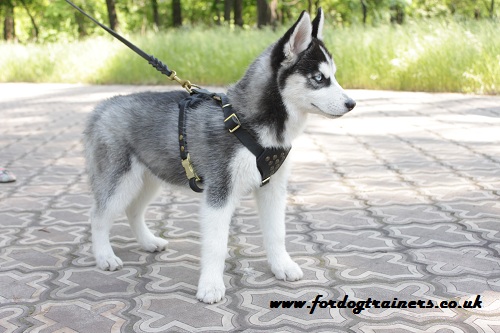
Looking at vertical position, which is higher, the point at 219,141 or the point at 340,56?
the point at 219,141

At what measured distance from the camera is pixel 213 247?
353 cm

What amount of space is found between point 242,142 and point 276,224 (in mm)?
657

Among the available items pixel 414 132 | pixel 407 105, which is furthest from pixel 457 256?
pixel 407 105

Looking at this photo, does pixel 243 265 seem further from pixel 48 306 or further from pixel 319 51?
pixel 319 51

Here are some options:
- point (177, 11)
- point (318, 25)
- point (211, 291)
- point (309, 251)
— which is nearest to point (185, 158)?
point (211, 291)

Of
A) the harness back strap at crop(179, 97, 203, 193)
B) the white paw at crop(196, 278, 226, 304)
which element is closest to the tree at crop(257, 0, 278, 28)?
the harness back strap at crop(179, 97, 203, 193)

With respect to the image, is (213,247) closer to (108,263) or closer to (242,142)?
(242,142)

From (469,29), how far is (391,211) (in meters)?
10.6

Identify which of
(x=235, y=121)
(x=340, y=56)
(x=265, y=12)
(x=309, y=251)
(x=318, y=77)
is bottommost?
(x=309, y=251)

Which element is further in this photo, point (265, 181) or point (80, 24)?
point (80, 24)

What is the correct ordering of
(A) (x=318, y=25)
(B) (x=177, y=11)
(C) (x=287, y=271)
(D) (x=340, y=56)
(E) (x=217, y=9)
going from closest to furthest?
(A) (x=318, y=25) < (C) (x=287, y=271) < (D) (x=340, y=56) < (B) (x=177, y=11) < (E) (x=217, y=9)

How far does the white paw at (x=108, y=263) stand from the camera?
405 cm

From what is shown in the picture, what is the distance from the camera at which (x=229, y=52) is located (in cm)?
1581

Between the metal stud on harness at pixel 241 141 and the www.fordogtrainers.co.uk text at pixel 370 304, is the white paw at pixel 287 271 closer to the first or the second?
the www.fordogtrainers.co.uk text at pixel 370 304
